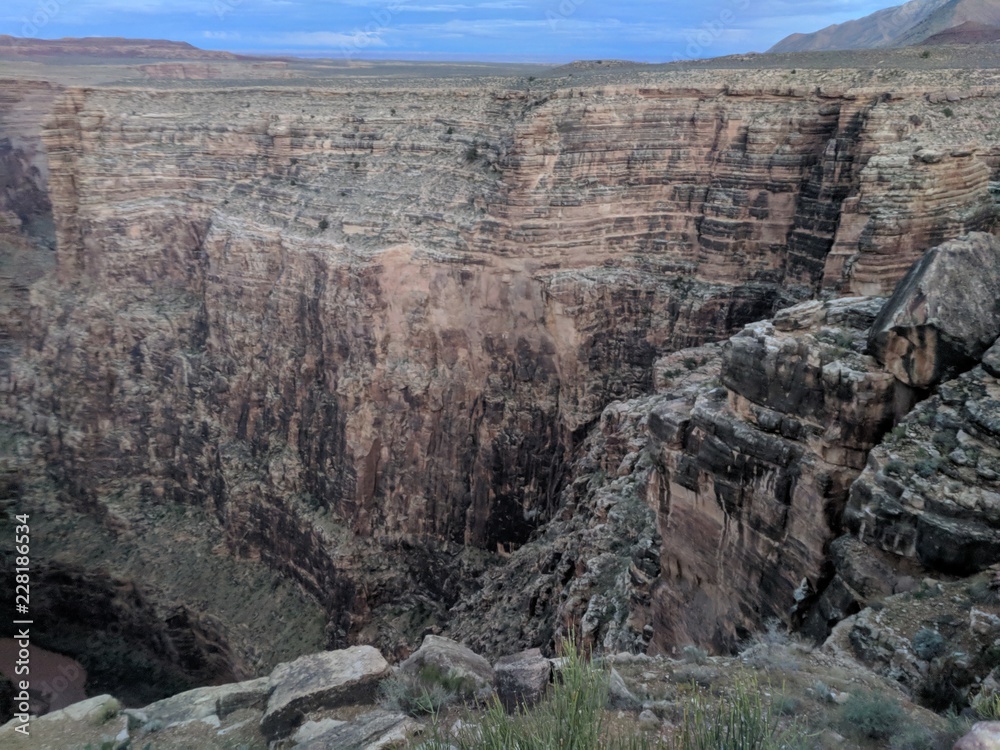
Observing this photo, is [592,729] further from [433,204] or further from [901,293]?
[433,204]

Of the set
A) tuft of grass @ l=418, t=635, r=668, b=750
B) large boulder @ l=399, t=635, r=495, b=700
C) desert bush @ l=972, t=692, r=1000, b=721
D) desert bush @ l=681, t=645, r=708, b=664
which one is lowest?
large boulder @ l=399, t=635, r=495, b=700

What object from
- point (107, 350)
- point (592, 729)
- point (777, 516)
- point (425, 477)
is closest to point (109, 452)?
point (107, 350)

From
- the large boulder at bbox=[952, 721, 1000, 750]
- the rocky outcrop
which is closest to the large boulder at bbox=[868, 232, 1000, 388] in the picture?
the rocky outcrop

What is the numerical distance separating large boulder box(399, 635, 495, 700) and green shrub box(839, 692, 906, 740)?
13.8 feet

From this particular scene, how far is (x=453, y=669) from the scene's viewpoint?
10.7m

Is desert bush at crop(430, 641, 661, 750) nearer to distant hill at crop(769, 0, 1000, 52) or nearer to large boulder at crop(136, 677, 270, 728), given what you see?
large boulder at crop(136, 677, 270, 728)

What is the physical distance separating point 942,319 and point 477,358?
725 inches

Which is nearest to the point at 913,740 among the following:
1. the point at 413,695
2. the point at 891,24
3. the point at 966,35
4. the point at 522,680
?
the point at 522,680

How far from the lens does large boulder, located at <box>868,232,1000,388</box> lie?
11453 millimetres

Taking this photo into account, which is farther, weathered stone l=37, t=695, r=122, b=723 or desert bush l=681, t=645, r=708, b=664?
weathered stone l=37, t=695, r=122, b=723

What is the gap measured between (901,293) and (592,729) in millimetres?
8938

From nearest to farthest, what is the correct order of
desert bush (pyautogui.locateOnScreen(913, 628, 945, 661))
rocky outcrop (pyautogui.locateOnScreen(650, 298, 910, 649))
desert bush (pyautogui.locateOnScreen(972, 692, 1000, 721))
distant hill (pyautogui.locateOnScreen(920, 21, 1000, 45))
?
desert bush (pyautogui.locateOnScreen(972, 692, 1000, 721)), desert bush (pyautogui.locateOnScreen(913, 628, 945, 661)), rocky outcrop (pyautogui.locateOnScreen(650, 298, 910, 649)), distant hill (pyautogui.locateOnScreen(920, 21, 1000, 45))

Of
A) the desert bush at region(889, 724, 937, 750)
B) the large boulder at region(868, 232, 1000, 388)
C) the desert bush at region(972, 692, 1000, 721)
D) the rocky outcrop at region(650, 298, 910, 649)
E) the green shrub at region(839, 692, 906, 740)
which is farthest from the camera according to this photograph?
the rocky outcrop at region(650, 298, 910, 649)

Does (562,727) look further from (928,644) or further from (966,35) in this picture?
(966,35)
